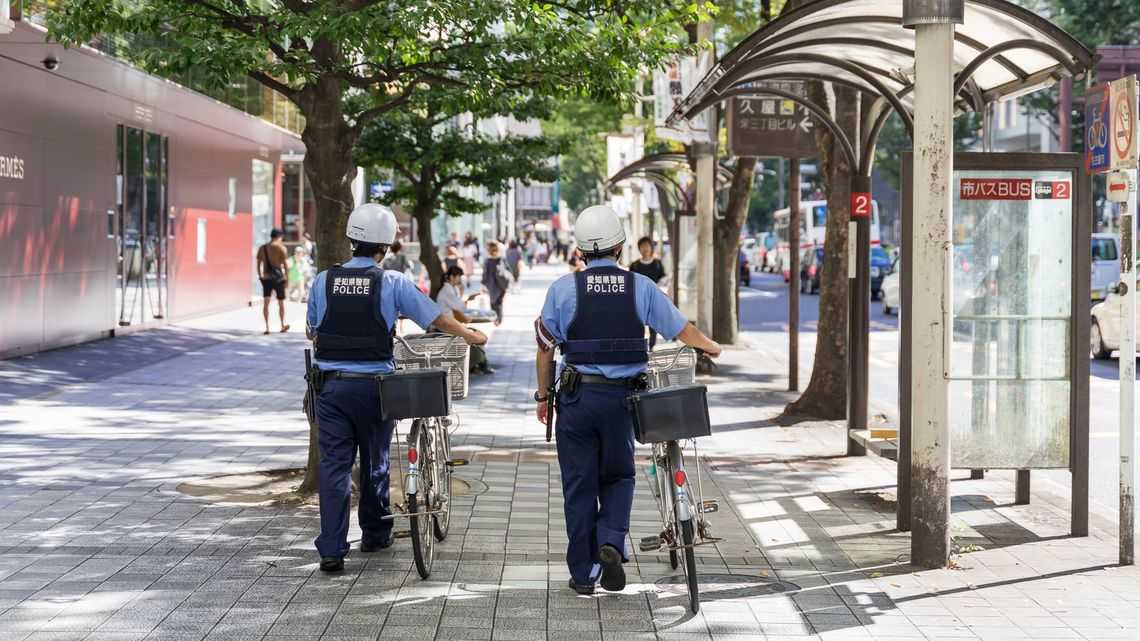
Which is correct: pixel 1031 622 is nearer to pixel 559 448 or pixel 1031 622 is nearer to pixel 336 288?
pixel 559 448

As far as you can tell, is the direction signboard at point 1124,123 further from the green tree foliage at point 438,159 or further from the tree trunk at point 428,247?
the tree trunk at point 428,247

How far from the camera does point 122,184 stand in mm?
21875

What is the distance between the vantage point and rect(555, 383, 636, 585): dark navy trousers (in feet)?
21.9

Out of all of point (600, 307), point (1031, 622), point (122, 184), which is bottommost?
point (1031, 622)

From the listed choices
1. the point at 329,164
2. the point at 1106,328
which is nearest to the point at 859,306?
the point at 329,164

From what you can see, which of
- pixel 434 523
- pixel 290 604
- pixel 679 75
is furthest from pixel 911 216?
pixel 679 75

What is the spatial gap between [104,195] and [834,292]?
11353 millimetres

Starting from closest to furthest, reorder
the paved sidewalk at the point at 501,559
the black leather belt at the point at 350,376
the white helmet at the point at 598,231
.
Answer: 1. the paved sidewalk at the point at 501,559
2. the white helmet at the point at 598,231
3. the black leather belt at the point at 350,376

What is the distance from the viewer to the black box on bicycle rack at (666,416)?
641 cm

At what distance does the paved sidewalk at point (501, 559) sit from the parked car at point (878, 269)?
32.0m

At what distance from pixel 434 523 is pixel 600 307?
1.70 meters

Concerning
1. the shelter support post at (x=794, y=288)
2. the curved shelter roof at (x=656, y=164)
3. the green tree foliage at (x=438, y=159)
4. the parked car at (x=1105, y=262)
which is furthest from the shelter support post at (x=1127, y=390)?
the parked car at (x=1105, y=262)

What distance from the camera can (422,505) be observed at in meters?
7.05

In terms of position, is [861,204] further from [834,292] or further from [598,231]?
[598,231]
